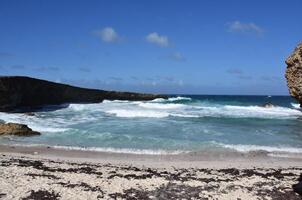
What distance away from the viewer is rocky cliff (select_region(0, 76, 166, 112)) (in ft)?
128

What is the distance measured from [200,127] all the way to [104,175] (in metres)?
14.9

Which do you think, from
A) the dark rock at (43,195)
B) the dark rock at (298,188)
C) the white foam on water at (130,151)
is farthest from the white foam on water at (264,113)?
the dark rock at (43,195)

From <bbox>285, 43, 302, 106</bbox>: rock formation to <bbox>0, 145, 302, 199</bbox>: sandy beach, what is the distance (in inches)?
158

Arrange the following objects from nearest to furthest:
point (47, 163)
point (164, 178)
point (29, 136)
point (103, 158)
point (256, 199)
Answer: point (256, 199) → point (164, 178) → point (47, 163) → point (103, 158) → point (29, 136)

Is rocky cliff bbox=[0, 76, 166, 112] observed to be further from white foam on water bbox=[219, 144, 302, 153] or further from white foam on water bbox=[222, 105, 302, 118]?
white foam on water bbox=[219, 144, 302, 153]

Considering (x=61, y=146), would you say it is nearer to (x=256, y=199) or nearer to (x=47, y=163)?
(x=47, y=163)

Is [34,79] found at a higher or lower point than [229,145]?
higher

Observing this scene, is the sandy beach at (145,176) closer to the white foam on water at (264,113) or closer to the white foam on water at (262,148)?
the white foam on water at (262,148)

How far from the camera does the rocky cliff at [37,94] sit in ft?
128

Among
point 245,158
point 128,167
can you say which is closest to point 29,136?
point 128,167

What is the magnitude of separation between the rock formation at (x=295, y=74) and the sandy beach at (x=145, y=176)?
158 inches

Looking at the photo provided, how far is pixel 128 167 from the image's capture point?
14.1 metres

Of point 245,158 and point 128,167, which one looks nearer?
point 128,167

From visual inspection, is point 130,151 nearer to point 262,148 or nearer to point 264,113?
point 262,148
